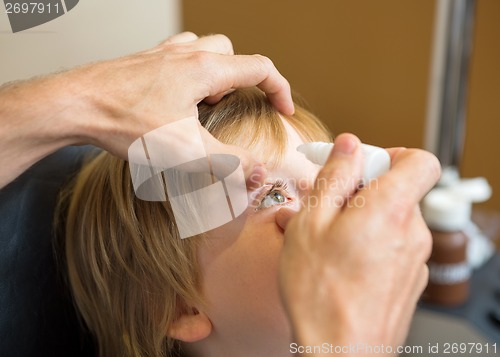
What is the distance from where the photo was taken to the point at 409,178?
0.45 metres

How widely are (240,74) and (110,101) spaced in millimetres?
142

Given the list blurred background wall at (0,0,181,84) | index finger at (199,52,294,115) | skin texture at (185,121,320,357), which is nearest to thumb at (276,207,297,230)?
skin texture at (185,121,320,357)

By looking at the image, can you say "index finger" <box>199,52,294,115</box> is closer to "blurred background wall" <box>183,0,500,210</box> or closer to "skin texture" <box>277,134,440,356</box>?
"skin texture" <box>277,134,440,356</box>

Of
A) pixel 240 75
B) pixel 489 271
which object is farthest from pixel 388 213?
pixel 489 271

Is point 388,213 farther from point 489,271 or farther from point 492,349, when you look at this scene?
point 489,271

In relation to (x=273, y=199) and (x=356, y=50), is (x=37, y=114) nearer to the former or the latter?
(x=273, y=199)

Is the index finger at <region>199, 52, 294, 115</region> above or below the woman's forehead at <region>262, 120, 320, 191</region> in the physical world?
above

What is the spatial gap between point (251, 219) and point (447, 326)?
1.94ft

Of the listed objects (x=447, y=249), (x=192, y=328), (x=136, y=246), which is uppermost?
(x=136, y=246)

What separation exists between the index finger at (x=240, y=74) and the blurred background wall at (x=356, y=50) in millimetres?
445

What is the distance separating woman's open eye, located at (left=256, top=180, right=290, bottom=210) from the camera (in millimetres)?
637

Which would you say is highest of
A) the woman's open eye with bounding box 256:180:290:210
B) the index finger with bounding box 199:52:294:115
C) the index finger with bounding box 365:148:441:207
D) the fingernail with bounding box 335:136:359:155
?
the index finger with bounding box 199:52:294:115

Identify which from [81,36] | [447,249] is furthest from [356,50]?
[81,36]

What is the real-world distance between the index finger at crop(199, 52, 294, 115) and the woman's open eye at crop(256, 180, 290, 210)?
115 millimetres
